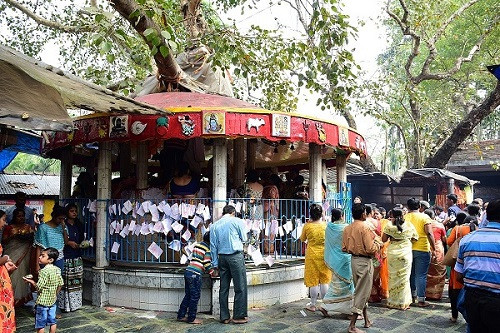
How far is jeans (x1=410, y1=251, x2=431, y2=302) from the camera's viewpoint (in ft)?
24.2

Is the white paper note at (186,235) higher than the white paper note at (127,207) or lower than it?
lower

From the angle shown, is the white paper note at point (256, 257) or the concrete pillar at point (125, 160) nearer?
the white paper note at point (256, 257)

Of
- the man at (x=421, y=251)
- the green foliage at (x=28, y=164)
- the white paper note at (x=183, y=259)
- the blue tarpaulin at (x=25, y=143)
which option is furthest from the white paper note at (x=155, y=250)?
the green foliage at (x=28, y=164)

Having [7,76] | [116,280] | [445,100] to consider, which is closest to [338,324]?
[116,280]

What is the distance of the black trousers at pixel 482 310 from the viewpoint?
12.2 feet

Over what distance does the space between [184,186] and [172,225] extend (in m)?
0.82

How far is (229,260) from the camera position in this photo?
618cm

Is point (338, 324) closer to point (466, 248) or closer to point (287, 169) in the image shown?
point (466, 248)

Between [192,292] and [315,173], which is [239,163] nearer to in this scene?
[315,173]

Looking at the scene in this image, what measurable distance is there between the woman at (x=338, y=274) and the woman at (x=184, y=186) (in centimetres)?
239

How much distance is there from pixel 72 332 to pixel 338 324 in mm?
3626

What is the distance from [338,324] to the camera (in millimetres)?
6211

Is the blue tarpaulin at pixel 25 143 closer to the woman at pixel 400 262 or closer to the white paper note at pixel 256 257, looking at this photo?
the white paper note at pixel 256 257

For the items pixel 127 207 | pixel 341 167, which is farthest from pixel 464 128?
pixel 127 207
